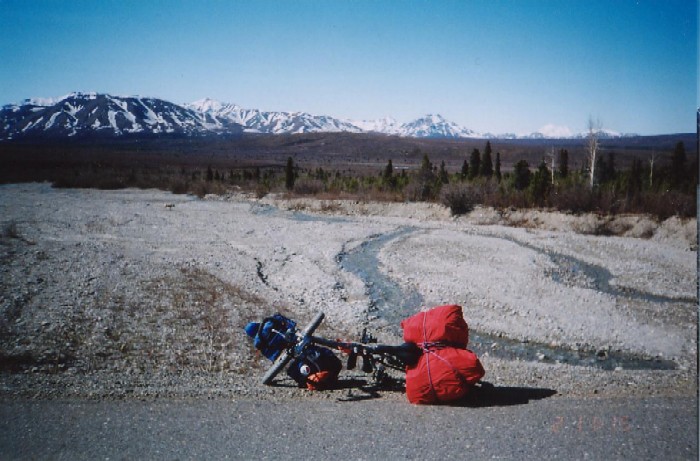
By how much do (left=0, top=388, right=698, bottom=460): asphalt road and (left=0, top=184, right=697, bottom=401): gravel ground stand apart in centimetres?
48

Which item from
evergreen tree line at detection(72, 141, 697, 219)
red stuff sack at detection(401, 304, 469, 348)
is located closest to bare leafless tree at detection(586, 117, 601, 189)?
A: evergreen tree line at detection(72, 141, 697, 219)

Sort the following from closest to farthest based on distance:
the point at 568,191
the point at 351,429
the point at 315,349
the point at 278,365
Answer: the point at 351,429 < the point at 278,365 < the point at 315,349 < the point at 568,191

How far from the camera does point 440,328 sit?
5.78 metres

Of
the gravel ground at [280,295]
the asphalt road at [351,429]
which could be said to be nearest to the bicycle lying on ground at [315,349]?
the gravel ground at [280,295]

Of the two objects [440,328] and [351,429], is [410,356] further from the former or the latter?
[351,429]

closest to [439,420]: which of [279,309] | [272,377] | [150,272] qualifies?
[272,377]

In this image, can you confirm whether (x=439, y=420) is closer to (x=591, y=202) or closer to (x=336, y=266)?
(x=336, y=266)

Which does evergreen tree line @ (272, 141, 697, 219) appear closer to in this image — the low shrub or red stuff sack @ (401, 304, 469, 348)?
the low shrub

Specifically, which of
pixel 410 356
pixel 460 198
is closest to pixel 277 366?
pixel 410 356

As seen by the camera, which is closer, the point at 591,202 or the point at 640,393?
the point at 640,393

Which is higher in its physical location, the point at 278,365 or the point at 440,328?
the point at 440,328

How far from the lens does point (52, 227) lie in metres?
21.7

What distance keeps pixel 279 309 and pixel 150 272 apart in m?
5.03

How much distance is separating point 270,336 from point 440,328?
7.45 feet
